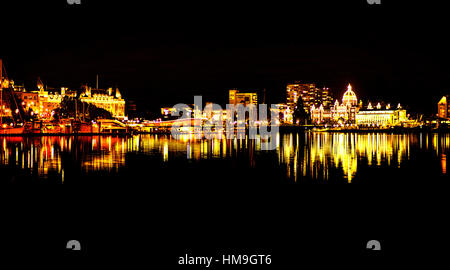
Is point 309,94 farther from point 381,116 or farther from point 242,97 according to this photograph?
point 381,116

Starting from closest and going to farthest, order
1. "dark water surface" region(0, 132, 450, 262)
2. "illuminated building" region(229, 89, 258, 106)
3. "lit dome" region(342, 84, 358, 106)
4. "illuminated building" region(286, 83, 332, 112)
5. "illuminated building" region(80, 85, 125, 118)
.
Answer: "dark water surface" region(0, 132, 450, 262) < "illuminated building" region(80, 85, 125, 118) < "lit dome" region(342, 84, 358, 106) < "illuminated building" region(229, 89, 258, 106) < "illuminated building" region(286, 83, 332, 112)

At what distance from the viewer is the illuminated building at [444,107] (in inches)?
4449

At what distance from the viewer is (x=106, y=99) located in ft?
282

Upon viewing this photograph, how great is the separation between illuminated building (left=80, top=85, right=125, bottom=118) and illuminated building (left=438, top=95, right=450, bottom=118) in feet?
276

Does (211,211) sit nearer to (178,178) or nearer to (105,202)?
(105,202)

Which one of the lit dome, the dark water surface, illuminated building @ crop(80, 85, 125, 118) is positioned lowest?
the dark water surface

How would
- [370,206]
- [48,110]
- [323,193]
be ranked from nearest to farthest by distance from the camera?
[370,206]
[323,193]
[48,110]

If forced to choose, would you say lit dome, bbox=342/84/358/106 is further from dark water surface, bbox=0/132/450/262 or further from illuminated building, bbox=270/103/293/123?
dark water surface, bbox=0/132/450/262

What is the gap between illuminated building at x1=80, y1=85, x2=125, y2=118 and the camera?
82.1 metres

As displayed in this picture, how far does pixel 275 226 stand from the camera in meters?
6.35

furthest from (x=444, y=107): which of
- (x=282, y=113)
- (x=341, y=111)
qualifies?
(x=282, y=113)

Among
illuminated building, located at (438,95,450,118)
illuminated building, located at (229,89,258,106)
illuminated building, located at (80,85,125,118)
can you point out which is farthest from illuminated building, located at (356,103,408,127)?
illuminated building, located at (80,85,125,118)
